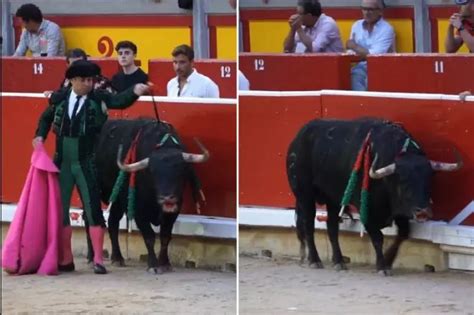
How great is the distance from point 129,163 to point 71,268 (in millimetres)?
606

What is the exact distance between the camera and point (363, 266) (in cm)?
466

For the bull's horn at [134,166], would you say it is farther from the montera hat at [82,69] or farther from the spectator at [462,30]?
the spectator at [462,30]

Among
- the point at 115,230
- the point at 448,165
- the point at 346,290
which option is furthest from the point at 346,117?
the point at 115,230

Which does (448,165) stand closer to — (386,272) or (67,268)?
(386,272)

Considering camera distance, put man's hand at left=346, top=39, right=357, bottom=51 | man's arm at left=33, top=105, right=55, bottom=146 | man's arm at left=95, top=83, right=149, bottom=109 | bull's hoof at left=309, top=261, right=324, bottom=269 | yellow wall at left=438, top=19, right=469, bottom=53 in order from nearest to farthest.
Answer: yellow wall at left=438, top=19, right=469, bottom=53 < man's hand at left=346, top=39, right=357, bottom=51 < bull's hoof at left=309, top=261, right=324, bottom=269 < man's arm at left=95, top=83, right=149, bottom=109 < man's arm at left=33, top=105, right=55, bottom=146

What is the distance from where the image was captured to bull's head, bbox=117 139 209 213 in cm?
484

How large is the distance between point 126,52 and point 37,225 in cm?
97

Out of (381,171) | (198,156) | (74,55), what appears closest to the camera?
(381,171)

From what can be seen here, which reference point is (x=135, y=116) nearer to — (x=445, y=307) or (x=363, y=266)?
(x=363, y=266)

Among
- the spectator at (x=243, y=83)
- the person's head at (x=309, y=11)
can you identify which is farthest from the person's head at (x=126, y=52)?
the person's head at (x=309, y=11)

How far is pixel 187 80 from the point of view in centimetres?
Answer: 484

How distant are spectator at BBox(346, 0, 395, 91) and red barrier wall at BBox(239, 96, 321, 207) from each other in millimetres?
216

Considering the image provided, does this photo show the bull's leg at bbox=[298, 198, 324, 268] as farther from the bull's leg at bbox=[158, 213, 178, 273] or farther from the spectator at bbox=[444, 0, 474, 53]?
the spectator at bbox=[444, 0, 474, 53]

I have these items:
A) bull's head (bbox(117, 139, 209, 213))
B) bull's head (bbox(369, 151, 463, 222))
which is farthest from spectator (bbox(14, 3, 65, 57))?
bull's head (bbox(369, 151, 463, 222))
